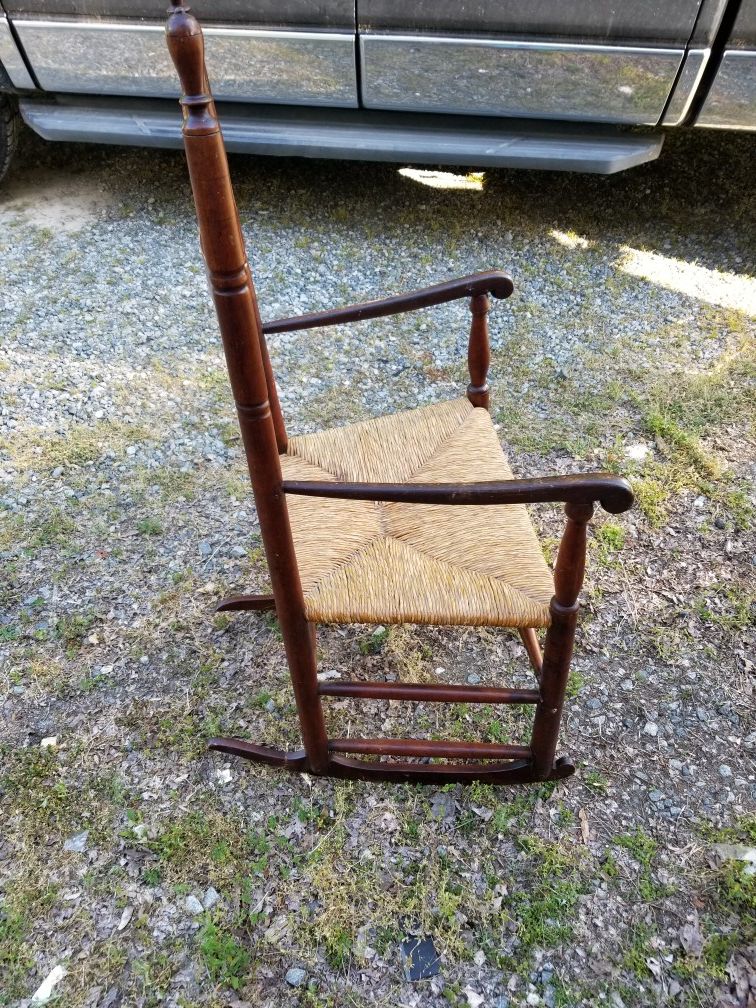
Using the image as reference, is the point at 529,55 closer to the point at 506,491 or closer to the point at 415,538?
the point at 415,538

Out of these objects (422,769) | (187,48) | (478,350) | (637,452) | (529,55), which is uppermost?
(187,48)

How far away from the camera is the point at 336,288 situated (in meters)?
2.91

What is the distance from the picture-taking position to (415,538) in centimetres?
137

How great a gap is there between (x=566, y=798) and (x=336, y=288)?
2104 millimetres

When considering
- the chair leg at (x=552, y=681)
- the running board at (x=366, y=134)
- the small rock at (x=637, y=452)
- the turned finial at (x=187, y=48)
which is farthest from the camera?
the running board at (x=366, y=134)

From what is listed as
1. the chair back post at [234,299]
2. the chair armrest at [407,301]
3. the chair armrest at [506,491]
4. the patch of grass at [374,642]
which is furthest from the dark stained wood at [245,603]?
the chair armrest at [506,491]

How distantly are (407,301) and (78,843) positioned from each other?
4.08ft

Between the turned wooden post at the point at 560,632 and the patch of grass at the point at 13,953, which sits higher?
the turned wooden post at the point at 560,632

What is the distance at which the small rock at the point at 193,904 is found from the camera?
1348 millimetres

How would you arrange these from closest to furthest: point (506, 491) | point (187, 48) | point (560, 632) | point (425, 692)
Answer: point (187, 48) < point (506, 491) < point (560, 632) < point (425, 692)

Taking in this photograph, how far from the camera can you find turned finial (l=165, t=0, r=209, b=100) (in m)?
0.76

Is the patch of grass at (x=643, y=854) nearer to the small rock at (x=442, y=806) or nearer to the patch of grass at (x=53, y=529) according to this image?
the small rock at (x=442, y=806)

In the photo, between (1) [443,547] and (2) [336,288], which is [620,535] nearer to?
(1) [443,547]

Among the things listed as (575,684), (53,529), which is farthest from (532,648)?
(53,529)
